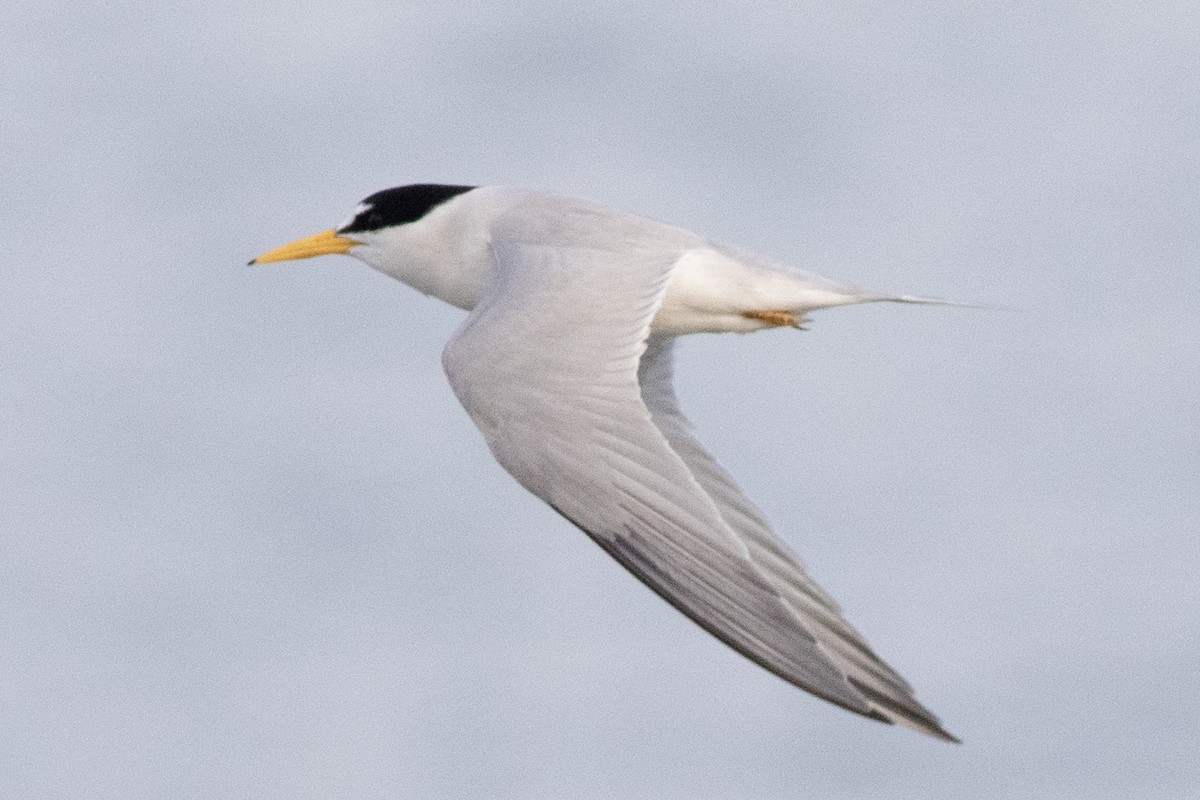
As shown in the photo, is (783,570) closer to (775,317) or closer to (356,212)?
(775,317)

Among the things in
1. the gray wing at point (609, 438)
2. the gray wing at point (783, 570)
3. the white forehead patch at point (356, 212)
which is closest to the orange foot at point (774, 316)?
the gray wing at point (609, 438)

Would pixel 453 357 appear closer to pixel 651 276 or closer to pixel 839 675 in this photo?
pixel 651 276

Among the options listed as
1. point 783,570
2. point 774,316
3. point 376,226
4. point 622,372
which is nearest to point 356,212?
point 376,226

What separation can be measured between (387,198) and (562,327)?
2669 millimetres

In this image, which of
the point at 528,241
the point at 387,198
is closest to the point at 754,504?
the point at 528,241

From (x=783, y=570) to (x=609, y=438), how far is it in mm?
1460

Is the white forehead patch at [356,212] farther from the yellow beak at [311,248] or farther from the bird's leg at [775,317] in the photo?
the bird's leg at [775,317]

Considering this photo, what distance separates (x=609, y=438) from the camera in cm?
913

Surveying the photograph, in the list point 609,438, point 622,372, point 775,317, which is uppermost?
point 775,317

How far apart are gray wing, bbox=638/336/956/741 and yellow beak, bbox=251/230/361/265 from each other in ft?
6.44

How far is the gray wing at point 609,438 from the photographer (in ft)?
27.4

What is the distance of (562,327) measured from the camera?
32.5 ft

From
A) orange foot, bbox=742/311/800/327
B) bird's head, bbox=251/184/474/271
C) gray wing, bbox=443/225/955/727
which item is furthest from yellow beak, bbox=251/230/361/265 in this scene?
orange foot, bbox=742/311/800/327

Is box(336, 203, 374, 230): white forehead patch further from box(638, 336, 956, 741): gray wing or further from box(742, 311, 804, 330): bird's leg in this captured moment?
box(742, 311, 804, 330): bird's leg
